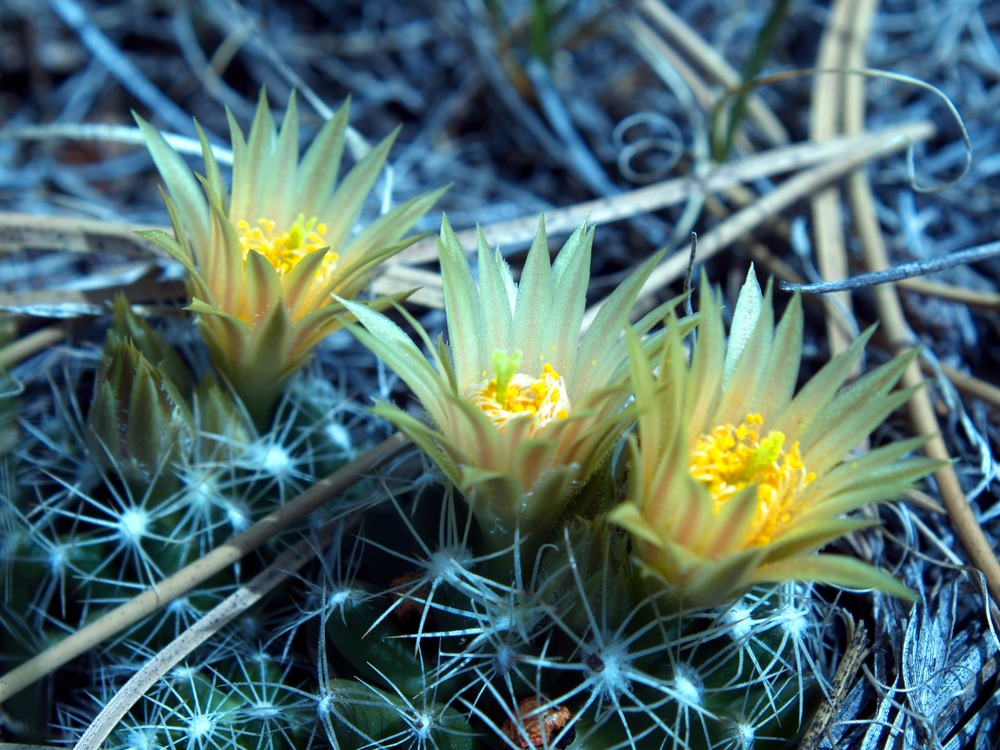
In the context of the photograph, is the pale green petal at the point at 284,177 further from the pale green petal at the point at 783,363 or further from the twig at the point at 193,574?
the pale green petal at the point at 783,363

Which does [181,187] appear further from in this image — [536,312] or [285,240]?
[536,312]

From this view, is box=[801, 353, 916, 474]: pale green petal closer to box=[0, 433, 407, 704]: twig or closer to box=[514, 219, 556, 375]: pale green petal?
box=[514, 219, 556, 375]: pale green petal

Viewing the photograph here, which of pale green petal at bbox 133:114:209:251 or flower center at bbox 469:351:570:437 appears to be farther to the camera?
pale green petal at bbox 133:114:209:251

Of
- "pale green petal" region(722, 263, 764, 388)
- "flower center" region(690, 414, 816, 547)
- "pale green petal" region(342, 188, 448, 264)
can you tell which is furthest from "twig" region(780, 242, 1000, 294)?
"pale green petal" region(342, 188, 448, 264)

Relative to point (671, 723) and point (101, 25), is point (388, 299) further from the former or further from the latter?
point (101, 25)

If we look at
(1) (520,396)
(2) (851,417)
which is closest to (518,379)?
(1) (520,396)
